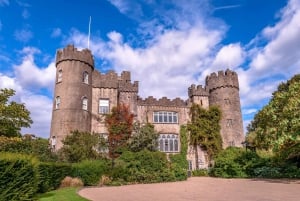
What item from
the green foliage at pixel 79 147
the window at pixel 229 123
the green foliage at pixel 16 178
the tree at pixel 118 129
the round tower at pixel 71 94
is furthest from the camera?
the window at pixel 229 123

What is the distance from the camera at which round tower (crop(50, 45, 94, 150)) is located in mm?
26266

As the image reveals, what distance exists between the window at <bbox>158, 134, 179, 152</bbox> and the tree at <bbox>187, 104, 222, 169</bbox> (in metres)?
2.11

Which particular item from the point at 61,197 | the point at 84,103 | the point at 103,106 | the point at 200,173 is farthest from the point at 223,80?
the point at 61,197

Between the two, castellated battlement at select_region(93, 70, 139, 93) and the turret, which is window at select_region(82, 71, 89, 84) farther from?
the turret

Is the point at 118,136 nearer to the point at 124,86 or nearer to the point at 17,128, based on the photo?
the point at 124,86

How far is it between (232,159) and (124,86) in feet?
50.0

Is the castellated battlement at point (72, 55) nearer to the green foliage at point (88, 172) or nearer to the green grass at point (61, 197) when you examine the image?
the green foliage at point (88, 172)

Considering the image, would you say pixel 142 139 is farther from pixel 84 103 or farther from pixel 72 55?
pixel 72 55

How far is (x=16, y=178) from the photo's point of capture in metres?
8.99

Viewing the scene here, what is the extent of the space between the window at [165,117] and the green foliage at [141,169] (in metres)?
8.91

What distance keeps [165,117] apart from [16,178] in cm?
2400

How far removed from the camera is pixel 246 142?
32.4m

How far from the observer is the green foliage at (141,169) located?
20.0 meters

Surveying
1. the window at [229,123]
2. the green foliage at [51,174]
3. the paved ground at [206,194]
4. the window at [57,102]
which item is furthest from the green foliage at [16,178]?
the window at [229,123]
